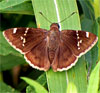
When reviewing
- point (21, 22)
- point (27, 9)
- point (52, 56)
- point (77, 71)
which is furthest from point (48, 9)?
point (21, 22)

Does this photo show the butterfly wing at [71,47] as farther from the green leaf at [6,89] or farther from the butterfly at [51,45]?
the green leaf at [6,89]

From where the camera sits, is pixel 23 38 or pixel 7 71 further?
pixel 7 71

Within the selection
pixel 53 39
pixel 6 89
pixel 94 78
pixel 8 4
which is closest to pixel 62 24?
pixel 53 39

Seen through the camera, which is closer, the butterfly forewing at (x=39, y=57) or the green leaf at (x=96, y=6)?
the butterfly forewing at (x=39, y=57)

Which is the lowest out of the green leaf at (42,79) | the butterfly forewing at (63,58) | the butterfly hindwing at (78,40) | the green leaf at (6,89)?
the green leaf at (6,89)

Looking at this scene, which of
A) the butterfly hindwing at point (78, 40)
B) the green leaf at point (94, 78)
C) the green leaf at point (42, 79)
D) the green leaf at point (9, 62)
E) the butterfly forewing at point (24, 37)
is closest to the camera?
the green leaf at point (94, 78)

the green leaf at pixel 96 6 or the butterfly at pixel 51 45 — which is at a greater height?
the green leaf at pixel 96 6

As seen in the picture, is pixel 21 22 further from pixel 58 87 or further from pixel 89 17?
pixel 58 87

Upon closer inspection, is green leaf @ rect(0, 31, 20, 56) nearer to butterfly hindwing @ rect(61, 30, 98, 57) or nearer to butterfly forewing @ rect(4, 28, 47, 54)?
butterfly forewing @ rect(4, 28, 47, 54)

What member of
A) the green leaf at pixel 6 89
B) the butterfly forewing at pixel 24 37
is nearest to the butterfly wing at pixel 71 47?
the butterfly forewing at pixel 24 37
